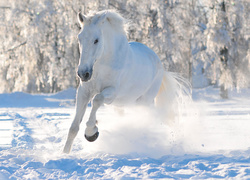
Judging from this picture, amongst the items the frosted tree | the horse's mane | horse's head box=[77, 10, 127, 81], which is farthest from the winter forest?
horse's head box=[77, 10, 127, 81]

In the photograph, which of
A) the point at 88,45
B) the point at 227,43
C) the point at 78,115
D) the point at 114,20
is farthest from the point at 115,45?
the point at 227,43

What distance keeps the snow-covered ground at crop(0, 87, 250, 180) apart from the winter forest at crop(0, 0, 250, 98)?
9.60m

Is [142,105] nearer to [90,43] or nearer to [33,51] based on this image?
[90,43]

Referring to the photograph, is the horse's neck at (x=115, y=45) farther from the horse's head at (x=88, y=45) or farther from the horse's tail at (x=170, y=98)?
the horse's tail at (x=170, y=98)

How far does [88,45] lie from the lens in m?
3.99

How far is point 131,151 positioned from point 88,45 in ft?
4.89

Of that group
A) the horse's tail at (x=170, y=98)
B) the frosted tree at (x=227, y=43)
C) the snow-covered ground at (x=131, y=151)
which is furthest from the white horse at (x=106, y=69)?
the frosted tree at (x=227, y=43)

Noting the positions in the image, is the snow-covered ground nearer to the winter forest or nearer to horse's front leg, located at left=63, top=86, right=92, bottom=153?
horse's front leg, located at left=63, top=86, right=92, bottom=153

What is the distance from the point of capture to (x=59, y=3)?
56.9ft

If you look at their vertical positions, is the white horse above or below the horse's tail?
above

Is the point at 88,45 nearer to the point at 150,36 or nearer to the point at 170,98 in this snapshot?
the point at 170,98

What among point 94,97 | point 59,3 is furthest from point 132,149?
point 59,3

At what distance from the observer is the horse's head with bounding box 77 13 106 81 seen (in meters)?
3.87

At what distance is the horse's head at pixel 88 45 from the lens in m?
3.87
